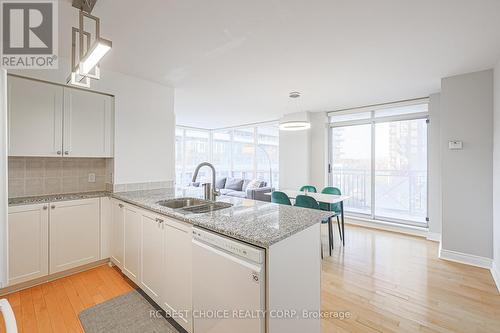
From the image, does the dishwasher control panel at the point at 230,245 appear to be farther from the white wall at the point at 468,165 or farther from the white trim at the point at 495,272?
the white wall at the point at 468,165

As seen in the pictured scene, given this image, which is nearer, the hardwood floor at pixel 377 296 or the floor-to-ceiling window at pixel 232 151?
the hardwood floor at pixel 377 296

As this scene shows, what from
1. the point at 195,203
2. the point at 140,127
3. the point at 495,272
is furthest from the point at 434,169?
the point at 140,127

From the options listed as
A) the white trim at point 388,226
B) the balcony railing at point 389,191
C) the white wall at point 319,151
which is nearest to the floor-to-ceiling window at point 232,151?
the white wall at point 319,151

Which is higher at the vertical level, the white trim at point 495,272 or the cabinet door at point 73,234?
the cabinet door at point 73,234

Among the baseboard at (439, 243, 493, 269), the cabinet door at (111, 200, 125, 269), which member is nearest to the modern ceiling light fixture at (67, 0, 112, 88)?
the cabinet door at (111, 200, 125, 269)

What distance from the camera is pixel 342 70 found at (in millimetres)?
2955

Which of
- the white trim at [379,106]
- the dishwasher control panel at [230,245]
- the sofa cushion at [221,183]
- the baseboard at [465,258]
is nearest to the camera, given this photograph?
the dishwasher control panel at [230,245]

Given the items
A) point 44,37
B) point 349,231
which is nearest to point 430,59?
point 349,231

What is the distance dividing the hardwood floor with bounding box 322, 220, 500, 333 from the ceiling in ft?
8.45

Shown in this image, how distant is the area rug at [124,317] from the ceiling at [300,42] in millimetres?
2574

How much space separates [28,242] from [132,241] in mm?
1070

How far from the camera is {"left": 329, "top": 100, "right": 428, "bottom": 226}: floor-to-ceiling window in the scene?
4.27m

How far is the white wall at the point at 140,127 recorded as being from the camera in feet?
9.75

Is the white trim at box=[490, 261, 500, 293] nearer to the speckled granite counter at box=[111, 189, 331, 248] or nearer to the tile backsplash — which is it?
the speckled granite counter at box=[111, 189, 331, 248]
